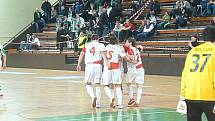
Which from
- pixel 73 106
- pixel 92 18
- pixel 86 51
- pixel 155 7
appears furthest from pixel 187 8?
pixel 73 106

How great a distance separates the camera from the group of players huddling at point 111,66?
12.2 meters

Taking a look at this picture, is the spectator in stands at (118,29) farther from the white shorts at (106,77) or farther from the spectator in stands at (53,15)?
the white shorts at (106,77)

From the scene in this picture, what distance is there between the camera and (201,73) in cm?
631

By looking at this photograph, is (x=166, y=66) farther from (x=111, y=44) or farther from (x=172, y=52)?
(x=111, y=44)

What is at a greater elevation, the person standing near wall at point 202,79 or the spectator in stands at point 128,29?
the spectator in stands at point 128,29

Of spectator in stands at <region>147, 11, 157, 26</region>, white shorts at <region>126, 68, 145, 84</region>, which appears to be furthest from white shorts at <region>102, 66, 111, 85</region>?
spectator in stands at <region>147, 11, 157, 26</region>

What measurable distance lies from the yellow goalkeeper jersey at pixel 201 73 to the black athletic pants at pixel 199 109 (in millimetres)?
57

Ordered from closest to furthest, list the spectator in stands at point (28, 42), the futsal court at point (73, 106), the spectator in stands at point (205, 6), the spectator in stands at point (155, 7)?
1. the futsal court at point (73, 106)
2. the spectator in stands at point (205, 6)
3. the spectator in stands at point (155, 7)
4. the spectator in stands at point (28, 42)

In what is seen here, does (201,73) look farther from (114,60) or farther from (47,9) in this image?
(47,9)

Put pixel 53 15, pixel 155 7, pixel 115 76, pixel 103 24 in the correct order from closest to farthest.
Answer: pixel 115 76 < pixel 155 7 < pixel 103 24 < pixel 53 15

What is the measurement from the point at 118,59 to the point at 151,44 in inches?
602

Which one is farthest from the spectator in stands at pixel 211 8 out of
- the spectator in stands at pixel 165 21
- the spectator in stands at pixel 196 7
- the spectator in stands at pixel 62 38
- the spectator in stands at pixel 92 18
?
the spectator in stands at pixel 62 38

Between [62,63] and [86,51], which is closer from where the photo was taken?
[86,51]

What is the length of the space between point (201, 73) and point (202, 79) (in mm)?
80
